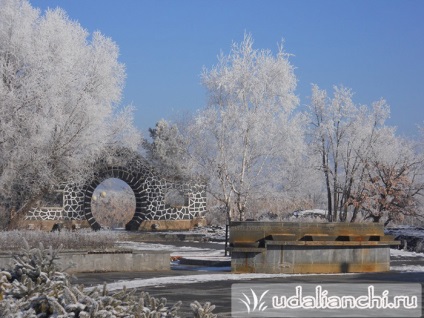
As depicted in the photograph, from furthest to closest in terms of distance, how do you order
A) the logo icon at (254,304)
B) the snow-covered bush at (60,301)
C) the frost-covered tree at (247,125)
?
1. the frost-covered tree at (247,125)
2. the logo icon at (254,304)
3. the snow-covered bush at (60,301)

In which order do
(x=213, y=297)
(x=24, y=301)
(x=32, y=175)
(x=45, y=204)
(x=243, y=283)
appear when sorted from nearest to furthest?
(x=24, y=301)
(x=213, y=297)
(x=243, y=283)
(x=32, y=175)
(x=45, y=204)

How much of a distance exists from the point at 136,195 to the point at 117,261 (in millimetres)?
22901

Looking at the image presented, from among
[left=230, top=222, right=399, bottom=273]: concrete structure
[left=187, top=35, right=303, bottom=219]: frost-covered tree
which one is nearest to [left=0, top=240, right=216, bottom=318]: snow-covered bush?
[left=230, top=222, right=399, bottom=273]: concrete structure

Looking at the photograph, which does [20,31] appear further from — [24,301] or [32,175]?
[24,301]

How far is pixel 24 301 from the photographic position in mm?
7629

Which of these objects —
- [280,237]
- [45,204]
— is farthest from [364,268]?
[45,204]

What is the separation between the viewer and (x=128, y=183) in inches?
1593

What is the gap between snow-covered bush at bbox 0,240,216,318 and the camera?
721 centimetres

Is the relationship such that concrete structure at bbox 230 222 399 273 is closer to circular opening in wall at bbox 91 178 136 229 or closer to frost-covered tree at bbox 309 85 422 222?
frost-covered tree at bbox 309 85 422 222

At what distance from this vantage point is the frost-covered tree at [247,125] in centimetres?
3472

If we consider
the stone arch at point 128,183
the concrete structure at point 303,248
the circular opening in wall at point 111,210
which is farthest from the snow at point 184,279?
the circular opening in wall at point 111,210

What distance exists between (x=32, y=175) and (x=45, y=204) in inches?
417

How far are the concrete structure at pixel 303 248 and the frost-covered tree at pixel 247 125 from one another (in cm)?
1556

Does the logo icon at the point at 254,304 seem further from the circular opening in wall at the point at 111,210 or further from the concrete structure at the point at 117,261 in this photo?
the circular opening in wall at the point at 111,210
